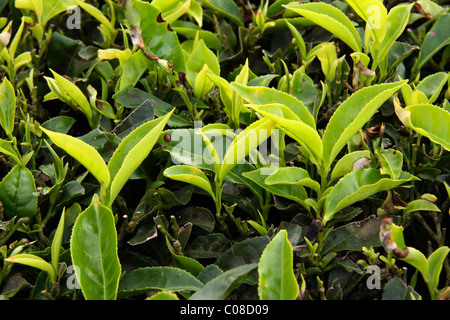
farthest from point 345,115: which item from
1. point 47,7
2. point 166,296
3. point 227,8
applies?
point 47,7

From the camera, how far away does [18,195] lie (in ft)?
4.33

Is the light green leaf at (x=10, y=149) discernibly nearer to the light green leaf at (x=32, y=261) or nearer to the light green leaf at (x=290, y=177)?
the light green leaf at (x=32, y=261)

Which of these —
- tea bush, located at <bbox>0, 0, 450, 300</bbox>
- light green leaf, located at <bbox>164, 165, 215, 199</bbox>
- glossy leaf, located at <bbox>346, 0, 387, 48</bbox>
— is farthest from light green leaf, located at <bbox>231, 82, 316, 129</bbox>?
glossy leaf, located at <bbox>346, 0, 387, 48</bbox>

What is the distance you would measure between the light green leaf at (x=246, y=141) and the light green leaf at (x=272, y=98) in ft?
0.22

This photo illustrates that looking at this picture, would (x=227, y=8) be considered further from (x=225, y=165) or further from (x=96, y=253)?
(x=96, y=253)

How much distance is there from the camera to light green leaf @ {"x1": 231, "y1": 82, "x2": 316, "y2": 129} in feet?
4.07

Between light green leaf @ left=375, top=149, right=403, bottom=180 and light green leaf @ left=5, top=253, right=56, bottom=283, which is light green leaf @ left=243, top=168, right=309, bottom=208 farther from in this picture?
light green leaf @ left=5, top=253, right=56, bottom=283

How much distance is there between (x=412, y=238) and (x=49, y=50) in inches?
49.5

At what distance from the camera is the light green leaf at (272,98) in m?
1.24

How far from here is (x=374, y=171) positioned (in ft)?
4.15

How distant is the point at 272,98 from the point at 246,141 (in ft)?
0.50
